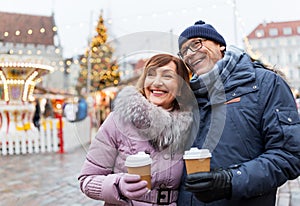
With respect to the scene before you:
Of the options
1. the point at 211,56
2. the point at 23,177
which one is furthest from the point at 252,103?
the point at 23,177

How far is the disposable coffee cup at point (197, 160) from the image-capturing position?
49.1 inches

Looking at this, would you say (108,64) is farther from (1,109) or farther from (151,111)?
(1,109)

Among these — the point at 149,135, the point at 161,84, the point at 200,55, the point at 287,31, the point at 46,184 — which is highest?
the point at 287,31

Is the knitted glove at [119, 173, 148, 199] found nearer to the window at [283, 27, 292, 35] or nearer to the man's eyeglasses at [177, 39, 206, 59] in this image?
the man's eyeglasses at [177, 39, 206, 59]

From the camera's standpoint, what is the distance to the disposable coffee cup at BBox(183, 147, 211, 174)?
1246 millimetres

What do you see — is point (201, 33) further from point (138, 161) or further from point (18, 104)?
point (18, 104)

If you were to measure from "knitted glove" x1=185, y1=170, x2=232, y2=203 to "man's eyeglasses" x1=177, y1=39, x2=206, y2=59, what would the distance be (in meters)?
0.50

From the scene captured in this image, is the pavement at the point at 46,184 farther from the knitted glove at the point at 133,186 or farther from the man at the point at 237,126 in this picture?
the knitted glove at the point at 133,186

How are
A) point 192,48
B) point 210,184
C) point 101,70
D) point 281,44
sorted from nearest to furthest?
point 210,184 → point 192,48 → point 101,70 → point 281,44

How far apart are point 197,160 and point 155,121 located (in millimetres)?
238

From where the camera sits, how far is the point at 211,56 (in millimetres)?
1483

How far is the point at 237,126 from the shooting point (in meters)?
1.37

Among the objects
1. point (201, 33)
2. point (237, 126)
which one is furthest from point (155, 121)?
point (201, 33)

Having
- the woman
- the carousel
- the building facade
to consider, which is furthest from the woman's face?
the building facade
